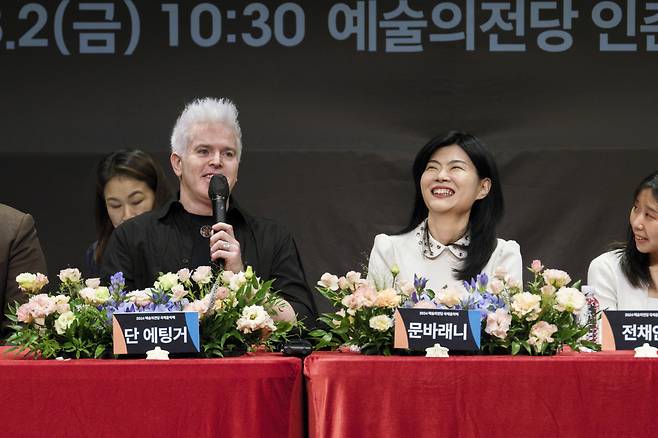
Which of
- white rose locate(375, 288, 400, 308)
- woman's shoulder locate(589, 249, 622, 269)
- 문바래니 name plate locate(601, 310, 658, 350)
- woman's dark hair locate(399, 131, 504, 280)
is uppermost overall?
woman's dark hair locate(399, 131, 504, 280)

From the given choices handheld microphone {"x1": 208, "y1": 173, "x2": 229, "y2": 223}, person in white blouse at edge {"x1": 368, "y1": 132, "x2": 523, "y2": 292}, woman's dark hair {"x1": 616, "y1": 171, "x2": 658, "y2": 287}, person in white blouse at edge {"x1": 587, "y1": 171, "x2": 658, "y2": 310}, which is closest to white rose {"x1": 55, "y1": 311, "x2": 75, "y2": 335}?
handheld microphone {"x1": 208, "y1": 173, "x2": 229, "y2": 223}

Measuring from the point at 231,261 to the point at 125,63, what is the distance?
178 centimetres

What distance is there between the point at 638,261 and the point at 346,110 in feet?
4.20

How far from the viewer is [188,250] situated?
2.99 meters

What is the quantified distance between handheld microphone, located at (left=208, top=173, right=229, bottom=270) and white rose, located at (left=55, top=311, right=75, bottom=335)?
0.42 m

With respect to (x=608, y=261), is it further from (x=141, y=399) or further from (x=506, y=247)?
(x=141, y=399)

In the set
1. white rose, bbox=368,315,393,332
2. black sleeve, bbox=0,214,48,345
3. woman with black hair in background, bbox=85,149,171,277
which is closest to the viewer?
white rose, bbox=368,315,393,332

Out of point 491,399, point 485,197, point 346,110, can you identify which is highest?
point 346,110

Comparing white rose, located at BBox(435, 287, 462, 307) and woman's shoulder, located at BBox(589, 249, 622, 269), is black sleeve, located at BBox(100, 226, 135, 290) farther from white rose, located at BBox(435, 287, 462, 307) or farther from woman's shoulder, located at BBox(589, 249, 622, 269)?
woman's shoulder, located at BBox(589, 249, 622, 269)

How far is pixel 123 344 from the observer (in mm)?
2201

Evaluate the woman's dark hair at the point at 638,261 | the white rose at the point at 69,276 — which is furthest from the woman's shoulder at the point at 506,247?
the white rose at the point at 69,276

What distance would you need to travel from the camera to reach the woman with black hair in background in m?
3.72

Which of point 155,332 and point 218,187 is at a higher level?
point 218,187

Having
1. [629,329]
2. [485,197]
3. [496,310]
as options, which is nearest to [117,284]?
[496,310]
